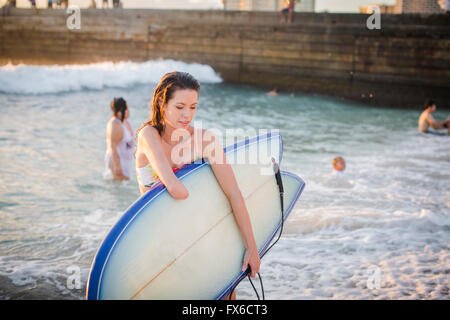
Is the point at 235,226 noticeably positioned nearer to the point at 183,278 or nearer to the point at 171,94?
the point at 183,278

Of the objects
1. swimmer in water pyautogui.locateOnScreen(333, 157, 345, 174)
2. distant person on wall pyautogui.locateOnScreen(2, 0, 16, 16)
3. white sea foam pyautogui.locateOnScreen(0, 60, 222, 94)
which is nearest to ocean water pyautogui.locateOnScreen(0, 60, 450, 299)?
swimmer in water pyautogui.locateOnScreen(333, 157, 345, 174)

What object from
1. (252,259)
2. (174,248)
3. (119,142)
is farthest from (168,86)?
(119,142)

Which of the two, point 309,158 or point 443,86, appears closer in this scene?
point 309,158

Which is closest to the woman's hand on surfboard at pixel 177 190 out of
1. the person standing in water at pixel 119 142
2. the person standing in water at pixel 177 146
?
the person standing in water at pixel 177 146

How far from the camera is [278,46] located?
19062mm

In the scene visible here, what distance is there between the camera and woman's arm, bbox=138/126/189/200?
6.11 feet

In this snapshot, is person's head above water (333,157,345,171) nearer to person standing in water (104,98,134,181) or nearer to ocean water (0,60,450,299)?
ocean water (0,60,450,299)

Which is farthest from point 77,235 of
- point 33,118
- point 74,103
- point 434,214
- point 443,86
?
point 443,86

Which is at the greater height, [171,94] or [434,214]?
[171,94]

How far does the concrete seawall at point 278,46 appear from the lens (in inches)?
637

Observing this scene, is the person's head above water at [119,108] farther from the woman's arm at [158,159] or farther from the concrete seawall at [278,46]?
the concrete seawall at [278,46]

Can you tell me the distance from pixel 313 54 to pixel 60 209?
15.6 meters

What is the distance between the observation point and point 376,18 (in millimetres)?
16719

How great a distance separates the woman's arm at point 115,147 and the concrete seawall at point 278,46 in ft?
43.6
